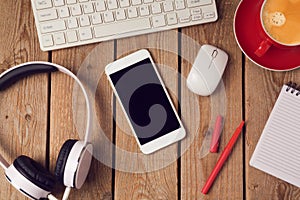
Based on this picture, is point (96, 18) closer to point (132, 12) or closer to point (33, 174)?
point (132, 12)

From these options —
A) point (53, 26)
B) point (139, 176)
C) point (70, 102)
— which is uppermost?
point (53, 26)

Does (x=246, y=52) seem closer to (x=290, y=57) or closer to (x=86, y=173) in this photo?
(x=290, y=57)

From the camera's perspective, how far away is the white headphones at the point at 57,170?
31.8 inches

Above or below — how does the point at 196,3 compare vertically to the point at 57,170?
above

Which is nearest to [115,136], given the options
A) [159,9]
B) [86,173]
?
[86,173]

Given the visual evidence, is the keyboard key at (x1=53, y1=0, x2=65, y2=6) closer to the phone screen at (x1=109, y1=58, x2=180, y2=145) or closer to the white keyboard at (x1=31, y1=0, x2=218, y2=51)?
the white keyboard at (x1=31, y1=0, x2=218, y2=51)

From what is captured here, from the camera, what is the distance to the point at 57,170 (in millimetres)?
821

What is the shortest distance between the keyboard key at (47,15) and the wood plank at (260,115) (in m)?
0.31

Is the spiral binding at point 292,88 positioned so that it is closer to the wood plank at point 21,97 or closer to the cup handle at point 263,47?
the cup handle at point 263,47

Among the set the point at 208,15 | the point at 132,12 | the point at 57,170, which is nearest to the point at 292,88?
the point at 208,15

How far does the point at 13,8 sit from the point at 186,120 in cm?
32

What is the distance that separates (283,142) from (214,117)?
0.36ft

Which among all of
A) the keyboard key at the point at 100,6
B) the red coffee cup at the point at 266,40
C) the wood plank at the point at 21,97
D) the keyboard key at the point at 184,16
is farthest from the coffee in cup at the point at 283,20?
the wood plank at the point at 21,97

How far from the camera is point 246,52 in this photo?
872 millimetres
